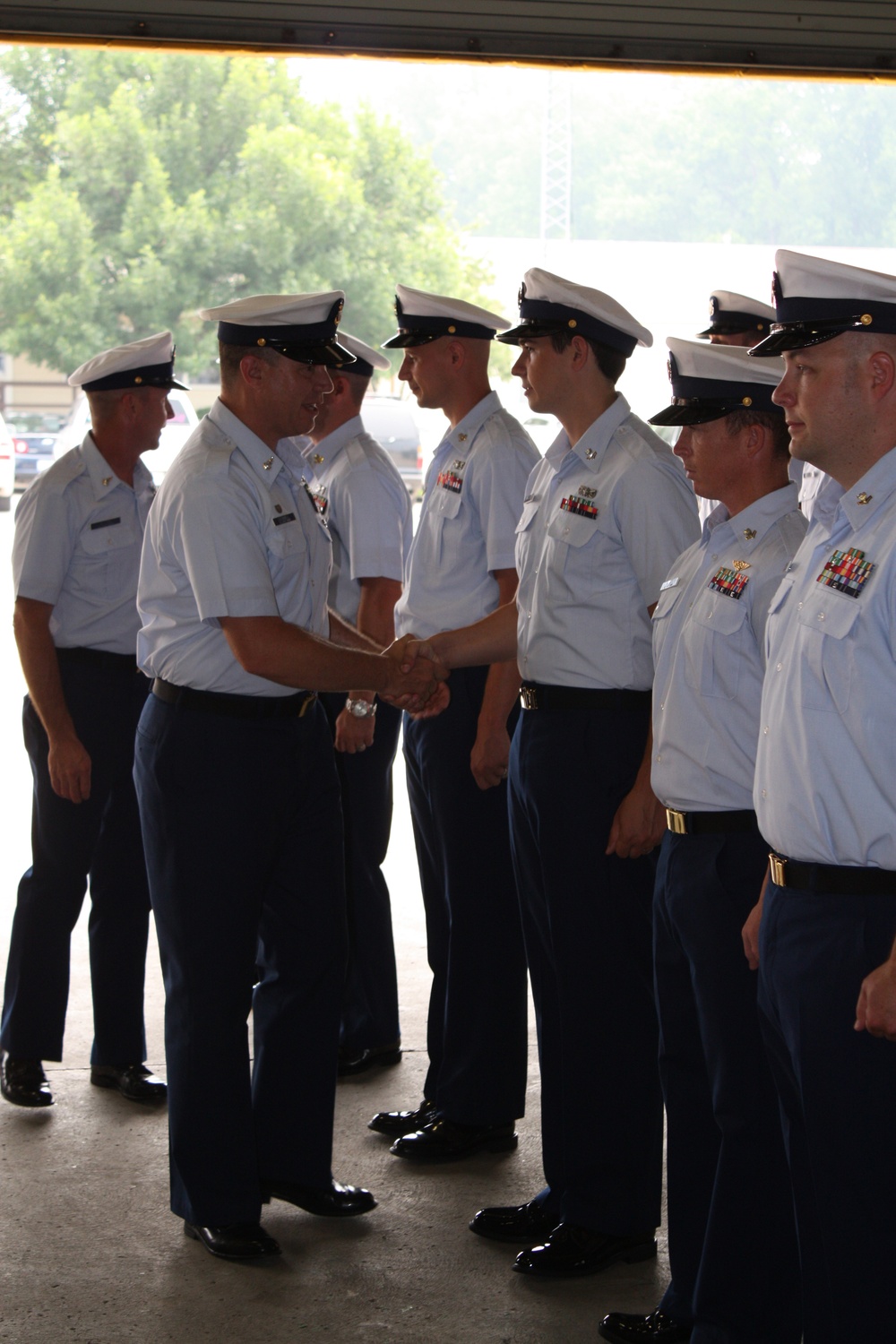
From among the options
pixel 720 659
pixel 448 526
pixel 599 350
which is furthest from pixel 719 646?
pixel 448 526

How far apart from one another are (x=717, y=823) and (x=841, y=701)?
1.62ft

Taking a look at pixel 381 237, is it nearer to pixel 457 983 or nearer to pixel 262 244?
pixel 262 244

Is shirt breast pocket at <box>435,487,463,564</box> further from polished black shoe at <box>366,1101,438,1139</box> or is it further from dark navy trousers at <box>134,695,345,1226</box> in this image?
polished black shoe at <box>366,1101,438,1139</box>

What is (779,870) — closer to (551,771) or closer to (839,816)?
(839,816)

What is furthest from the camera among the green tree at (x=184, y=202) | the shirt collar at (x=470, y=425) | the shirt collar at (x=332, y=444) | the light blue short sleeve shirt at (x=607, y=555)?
the green tree at (x=184, y=202)

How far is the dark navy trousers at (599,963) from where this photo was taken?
2773mm

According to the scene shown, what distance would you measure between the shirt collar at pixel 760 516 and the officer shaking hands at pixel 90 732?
6.13ft

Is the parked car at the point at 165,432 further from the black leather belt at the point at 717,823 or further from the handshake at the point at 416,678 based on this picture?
the black leather belt at the point at 717,823

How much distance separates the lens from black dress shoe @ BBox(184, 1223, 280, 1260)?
2.85 metres

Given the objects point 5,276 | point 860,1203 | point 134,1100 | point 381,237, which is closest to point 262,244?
point 381,237

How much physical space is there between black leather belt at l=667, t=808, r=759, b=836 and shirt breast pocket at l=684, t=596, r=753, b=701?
0.19m

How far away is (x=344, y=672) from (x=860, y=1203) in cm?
144

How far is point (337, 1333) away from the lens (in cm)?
260

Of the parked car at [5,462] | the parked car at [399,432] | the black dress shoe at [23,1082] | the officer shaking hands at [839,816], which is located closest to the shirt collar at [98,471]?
the black dress shoe at [23,1082]
